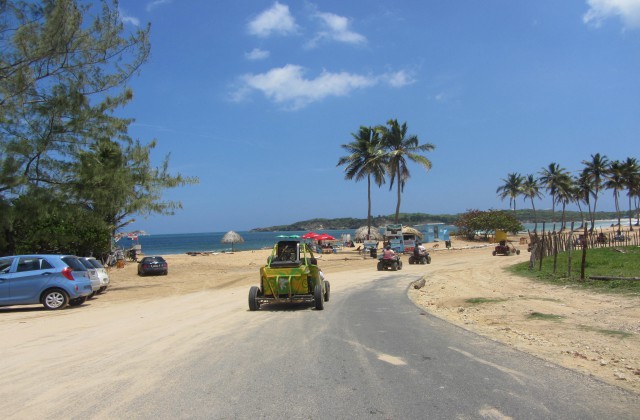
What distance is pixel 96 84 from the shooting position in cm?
2047

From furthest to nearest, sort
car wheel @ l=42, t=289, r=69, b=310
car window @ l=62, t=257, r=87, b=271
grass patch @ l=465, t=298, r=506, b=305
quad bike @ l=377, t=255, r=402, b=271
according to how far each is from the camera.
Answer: quad bike @ l=377, t=255, r=402, b=271
car window @ l=62, t=257, r=87, b=271
car wheel @ l=42, t=289, r=69, b=310
grass patch @ l=465, t=298, r=506, b=305

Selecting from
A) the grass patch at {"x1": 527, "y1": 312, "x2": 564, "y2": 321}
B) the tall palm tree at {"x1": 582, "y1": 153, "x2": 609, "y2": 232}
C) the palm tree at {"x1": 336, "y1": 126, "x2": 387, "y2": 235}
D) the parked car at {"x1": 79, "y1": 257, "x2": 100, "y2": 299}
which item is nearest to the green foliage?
the parked car at {"x1": 79, "y1": 257, "x2": 100, "y2": 299}

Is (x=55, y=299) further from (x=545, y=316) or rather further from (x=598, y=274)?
(x=598, y=274)

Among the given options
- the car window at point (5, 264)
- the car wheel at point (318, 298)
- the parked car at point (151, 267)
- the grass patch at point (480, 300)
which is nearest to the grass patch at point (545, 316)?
the grass patch at point (480, 300)

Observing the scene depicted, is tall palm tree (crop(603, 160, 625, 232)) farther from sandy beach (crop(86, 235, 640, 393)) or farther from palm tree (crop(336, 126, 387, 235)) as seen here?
sandy beach (crop(86, 235, 640, 393))

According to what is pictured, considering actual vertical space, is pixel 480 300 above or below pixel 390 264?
above

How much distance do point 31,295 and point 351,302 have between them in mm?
9445

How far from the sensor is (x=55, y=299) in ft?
49.5

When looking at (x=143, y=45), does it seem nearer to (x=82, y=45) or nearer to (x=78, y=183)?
(x=82, y=45)

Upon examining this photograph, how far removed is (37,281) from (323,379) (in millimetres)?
11899

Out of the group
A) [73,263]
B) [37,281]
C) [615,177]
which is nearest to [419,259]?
[73,263]

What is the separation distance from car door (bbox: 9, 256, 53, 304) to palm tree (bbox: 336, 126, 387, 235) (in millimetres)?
43220

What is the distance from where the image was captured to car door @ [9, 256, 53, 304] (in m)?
14.6

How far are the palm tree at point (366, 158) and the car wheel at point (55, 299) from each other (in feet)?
141
